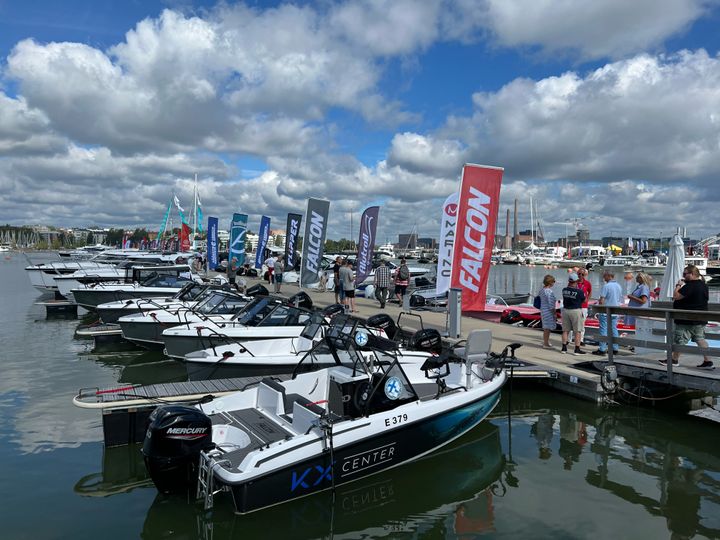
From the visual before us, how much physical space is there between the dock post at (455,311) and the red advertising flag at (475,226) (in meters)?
0.41

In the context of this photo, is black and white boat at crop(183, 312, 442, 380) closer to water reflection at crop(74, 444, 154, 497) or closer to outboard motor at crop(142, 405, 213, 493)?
water reflection at crop(74, 444, 154, 497)

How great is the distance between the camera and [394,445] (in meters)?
6.14

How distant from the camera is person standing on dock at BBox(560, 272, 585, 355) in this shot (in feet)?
33.8

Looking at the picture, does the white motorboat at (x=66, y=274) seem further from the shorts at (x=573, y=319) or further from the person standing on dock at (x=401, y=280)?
the shorts at (x=573, y=319)

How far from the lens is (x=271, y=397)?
22.5 feet

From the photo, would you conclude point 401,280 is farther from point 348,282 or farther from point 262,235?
point 262,235

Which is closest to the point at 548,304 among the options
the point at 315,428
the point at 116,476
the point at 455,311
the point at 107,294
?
the point at 455,311

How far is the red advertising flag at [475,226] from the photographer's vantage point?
12.1m

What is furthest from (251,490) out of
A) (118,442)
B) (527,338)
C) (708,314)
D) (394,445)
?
(527,338)

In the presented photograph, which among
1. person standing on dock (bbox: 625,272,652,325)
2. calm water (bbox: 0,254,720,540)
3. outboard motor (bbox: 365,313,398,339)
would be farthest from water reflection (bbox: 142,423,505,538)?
person standing on dock (bbox: 625,272,652,325)

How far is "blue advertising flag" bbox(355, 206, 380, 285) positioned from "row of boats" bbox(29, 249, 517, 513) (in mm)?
10383

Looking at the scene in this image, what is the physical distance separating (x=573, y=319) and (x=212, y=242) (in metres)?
26.9

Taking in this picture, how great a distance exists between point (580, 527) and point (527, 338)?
25.7ft

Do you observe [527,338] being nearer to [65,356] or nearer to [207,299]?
[207,299]
